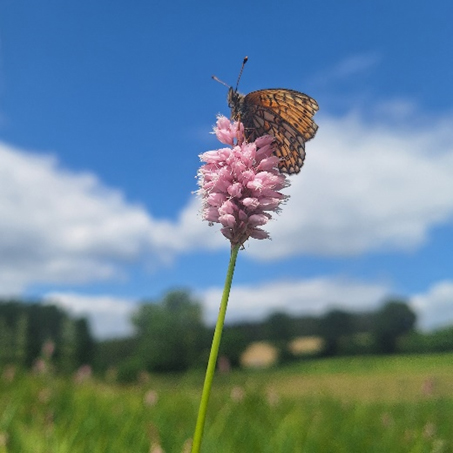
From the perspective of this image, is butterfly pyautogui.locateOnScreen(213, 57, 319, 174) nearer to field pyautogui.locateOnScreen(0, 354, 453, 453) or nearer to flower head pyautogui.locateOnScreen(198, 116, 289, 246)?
flower head pyautogui.locateOnScreen(198, 116, 289, 246)

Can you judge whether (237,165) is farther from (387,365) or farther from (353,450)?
(387,365)

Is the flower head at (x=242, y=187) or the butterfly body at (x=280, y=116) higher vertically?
the butterfly body at (x=280, y=116)

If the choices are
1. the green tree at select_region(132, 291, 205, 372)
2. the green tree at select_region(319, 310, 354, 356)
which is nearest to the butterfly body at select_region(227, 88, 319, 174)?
the green tree at select_region(132, 291, 205, 372)

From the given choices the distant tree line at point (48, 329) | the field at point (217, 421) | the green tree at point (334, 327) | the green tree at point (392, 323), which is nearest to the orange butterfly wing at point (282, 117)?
the field at point (217, 421)

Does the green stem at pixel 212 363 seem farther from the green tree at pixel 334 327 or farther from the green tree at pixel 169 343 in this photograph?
the green tree at pixel 334 327

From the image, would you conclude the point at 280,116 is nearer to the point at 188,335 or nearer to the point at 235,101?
the point at 235,101

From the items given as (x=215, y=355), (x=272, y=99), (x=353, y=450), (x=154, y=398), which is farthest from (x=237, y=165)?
(x=154, y=398)
